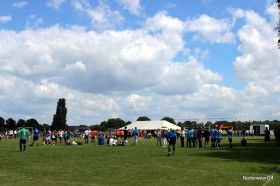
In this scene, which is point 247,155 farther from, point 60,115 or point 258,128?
point 60,115

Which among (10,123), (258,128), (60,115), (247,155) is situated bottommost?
(247,155)

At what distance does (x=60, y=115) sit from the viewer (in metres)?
119

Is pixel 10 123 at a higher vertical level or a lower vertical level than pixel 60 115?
lower

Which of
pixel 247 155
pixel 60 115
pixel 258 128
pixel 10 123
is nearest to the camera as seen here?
pixel 247 155

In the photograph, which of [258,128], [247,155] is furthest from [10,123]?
[247,155]

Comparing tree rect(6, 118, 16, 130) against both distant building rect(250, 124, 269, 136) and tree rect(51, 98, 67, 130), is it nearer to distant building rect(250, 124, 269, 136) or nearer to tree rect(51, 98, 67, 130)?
tree rect(51, 98, 67, 130)

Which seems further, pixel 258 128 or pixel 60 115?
pixel 60 115

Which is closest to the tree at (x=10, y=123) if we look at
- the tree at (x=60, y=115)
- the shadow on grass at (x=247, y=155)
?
the tree at (x=60, y=115)

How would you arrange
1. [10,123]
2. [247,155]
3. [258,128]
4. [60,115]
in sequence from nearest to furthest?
1. [247,155]
2. [258,128]
3. [60,115]
4. [10,123]

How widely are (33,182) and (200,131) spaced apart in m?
22.2

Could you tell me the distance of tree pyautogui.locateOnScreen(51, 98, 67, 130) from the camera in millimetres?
118375

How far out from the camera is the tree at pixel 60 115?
11838cm

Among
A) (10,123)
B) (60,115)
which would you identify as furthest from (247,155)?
(10,123)

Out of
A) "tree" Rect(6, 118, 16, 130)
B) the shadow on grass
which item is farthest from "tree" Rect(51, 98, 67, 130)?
the shadow on grass
